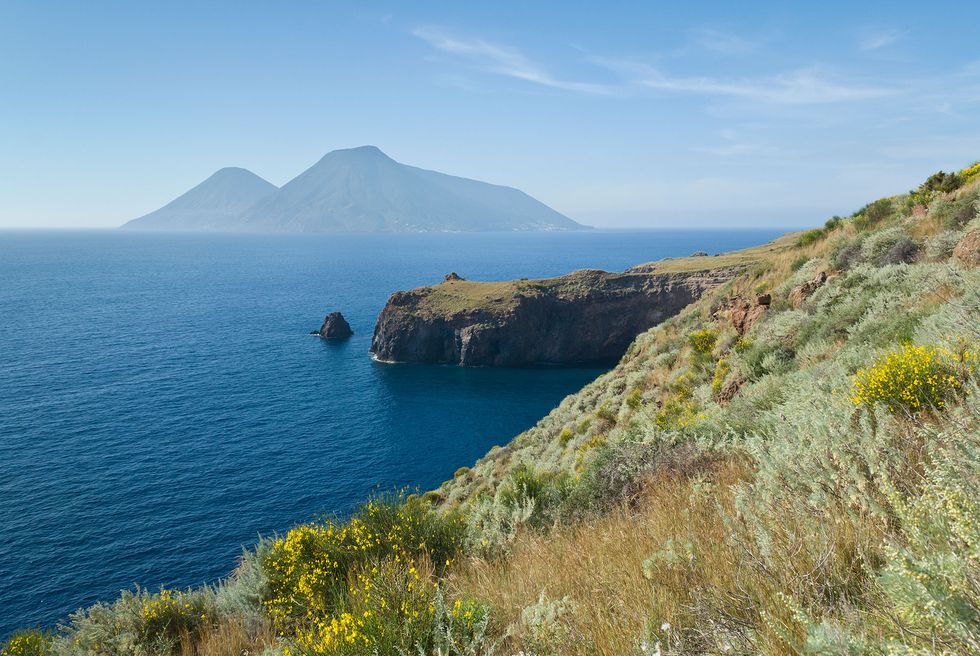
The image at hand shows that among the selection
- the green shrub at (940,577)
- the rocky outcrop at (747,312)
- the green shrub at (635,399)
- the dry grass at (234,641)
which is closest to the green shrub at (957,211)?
the rocky outcrop at (747,312)

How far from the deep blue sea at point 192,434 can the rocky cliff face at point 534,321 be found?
4493 mm

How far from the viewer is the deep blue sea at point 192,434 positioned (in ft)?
105

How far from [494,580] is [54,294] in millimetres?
167111

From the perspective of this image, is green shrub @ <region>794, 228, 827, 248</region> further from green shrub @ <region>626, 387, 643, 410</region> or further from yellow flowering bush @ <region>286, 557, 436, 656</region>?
yellow flowering bush @ <region>286, 557, 436, 656</region>

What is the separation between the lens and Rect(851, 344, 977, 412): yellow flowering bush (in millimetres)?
4812

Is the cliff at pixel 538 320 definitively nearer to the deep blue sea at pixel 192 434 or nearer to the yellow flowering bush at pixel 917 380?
the deep blue sea at pixel 192 434

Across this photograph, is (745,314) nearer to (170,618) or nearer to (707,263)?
(170,618)

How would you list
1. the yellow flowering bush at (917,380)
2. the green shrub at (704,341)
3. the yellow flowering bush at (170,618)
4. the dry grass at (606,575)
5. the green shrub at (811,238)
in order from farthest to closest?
the green shrub at (811,238) < the green shrub at (704,341) < the yellow flowering bush at (170,618) < the yellow flowering bush at (917,380) < the dry grass at (606,575)

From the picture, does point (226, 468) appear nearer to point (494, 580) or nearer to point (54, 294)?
point (494, 580)

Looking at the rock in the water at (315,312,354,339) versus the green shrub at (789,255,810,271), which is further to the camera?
the rock in the water at (315,312,354,339)

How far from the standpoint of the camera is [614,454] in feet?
31.6

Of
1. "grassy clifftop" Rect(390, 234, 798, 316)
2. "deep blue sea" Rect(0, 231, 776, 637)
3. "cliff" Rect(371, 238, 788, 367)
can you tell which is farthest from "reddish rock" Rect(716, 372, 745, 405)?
"grassy clifftop" Rect(390, 234, 798, 316)

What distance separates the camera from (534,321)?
82250 millimetres

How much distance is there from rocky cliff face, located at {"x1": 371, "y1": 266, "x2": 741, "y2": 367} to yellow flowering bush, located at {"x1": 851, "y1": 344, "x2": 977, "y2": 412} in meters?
74.4
